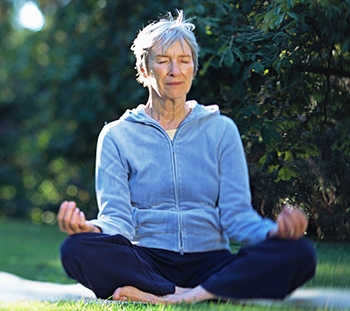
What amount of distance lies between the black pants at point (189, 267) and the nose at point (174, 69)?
860 mm

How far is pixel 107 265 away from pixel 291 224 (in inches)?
33.4

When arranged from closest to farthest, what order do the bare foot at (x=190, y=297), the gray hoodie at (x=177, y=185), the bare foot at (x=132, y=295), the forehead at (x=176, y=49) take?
the bare foot at (x=190, y=297), the bare foot at (x=132, y=295), the gray hoodie at (x=177, y=185), the forehead at (x=176, y=49)

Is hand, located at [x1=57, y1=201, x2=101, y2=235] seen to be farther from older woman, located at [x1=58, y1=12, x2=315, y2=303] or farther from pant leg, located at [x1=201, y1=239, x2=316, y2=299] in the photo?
pant leg, located at [x1=201, y1=239, x2=316, y2=299]

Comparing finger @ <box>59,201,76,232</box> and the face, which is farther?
the face

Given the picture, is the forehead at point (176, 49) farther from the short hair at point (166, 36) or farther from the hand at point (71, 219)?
the hand at point (71, 219)

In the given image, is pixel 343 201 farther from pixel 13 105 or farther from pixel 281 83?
pixel 13 105

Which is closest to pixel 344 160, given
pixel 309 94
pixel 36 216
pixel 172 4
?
pixel 309 94

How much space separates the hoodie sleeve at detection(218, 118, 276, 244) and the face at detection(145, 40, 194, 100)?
33 centimetres

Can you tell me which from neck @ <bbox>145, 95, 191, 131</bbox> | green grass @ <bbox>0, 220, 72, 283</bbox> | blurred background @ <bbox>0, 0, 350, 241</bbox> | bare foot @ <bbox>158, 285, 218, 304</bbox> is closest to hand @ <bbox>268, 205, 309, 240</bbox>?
bare foot @ <bbox>158, 285, 218, 304</bbox>

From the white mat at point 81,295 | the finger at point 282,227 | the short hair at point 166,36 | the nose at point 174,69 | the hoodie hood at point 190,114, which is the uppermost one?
the short hair at point 166,36

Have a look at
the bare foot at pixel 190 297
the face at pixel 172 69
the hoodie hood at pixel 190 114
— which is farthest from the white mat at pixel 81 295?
the face at pixel 172 69

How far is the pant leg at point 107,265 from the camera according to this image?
2.23 m

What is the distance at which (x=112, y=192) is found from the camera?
8.46ft

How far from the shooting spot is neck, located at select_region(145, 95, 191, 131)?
9.07 ft
